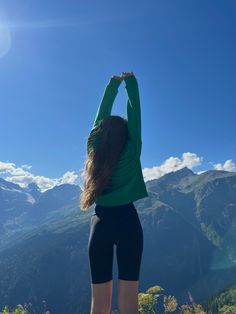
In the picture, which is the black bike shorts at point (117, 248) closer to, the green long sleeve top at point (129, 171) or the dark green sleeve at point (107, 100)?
the green long sleeve top at point (129, 171)

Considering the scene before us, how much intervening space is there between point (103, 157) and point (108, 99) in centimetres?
131

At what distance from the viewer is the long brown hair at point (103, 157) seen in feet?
15.0

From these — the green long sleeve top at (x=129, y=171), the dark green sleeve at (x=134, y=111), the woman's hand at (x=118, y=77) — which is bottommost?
the green long sleeve top at (x=129, y=171)

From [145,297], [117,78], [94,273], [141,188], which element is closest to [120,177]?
[141,188]

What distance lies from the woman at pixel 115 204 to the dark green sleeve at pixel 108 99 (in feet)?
1.79

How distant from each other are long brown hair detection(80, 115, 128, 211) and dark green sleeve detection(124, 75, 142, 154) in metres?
0.10

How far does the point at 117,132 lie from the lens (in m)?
4.80

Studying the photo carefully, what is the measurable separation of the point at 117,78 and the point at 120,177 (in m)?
1.75

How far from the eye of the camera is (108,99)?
18.8 feet

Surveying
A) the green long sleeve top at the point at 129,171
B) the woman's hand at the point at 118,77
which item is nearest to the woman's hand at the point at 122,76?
the woman's hand at the point at 118,77

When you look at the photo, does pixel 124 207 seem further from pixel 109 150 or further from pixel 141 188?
pixel 109 150

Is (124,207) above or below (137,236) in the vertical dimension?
above

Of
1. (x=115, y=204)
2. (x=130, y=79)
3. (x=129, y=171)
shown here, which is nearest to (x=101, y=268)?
(x=115, y=204)

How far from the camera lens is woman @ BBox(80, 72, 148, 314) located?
437 cm
